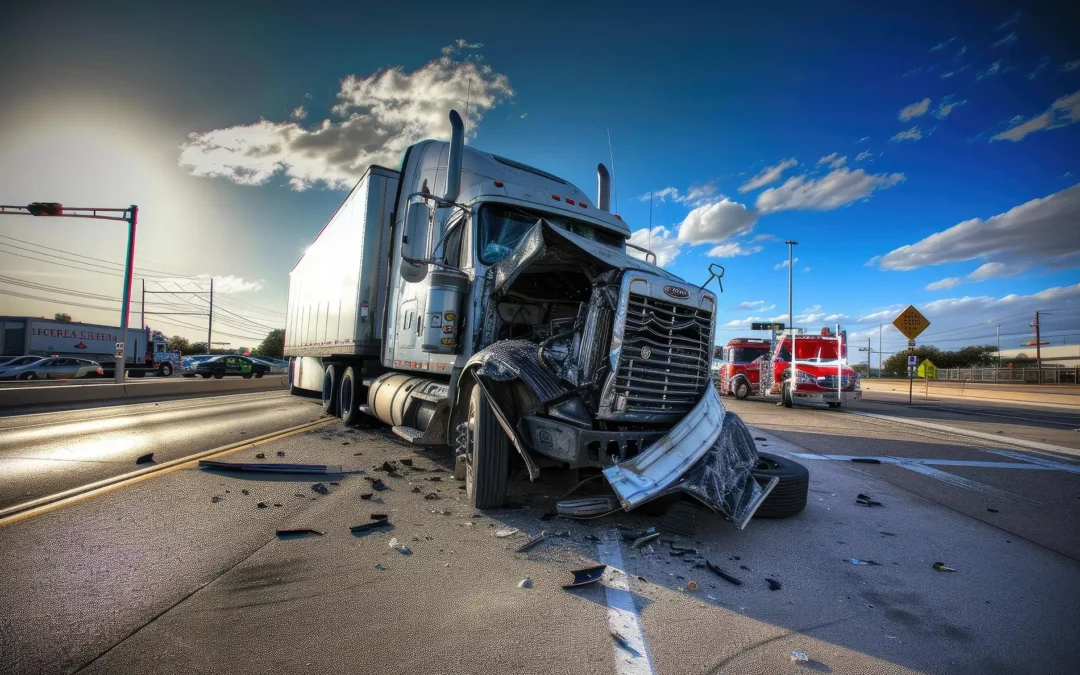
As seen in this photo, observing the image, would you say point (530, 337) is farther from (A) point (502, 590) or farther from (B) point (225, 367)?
(B) point (225, 367)

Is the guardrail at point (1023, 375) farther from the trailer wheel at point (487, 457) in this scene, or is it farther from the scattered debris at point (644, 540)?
the trailer wheel at point (487, 457)

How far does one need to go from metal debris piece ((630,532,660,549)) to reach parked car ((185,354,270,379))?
3552 centimetres

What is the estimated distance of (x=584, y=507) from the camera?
12.8 feet

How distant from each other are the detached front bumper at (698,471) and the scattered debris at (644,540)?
503 mm

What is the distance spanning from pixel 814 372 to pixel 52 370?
126ft

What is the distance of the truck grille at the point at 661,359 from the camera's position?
3.80 meters

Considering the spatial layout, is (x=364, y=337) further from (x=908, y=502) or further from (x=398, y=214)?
(x=908, y=502)

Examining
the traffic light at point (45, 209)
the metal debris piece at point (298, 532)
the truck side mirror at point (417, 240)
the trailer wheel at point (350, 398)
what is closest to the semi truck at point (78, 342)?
the traffic light at point (45, 209)

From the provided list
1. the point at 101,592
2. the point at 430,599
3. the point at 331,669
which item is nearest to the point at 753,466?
the point at 430,599

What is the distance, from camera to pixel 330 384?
1071 centimetres

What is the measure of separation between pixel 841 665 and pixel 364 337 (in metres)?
7.72

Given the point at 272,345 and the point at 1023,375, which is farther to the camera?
the point at 272,345

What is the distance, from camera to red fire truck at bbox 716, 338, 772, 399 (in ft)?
67.1

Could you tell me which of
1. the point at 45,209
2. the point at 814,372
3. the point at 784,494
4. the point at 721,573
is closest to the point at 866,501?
the point at 784,494
